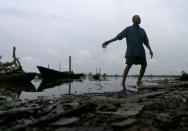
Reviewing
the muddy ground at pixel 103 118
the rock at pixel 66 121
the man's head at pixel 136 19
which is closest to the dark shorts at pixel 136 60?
the man's head at pixel 136 19

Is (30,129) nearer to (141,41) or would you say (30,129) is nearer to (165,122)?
(165,122)

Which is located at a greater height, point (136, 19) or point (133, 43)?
point (136, 19)

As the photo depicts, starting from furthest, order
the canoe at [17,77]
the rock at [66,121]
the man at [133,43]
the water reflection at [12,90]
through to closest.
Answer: the canoe at [17,77] < the water reflection at [12,90] < the man at [133,43] < the rock at [66,121]

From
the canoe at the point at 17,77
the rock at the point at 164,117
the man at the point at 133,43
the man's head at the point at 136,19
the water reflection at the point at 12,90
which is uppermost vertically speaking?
the man's head at the point at 136,19

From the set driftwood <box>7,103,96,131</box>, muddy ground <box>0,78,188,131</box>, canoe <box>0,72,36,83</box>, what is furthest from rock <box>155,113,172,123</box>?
canoe <box>0,72,36,83</box>

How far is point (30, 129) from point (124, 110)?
1505mm

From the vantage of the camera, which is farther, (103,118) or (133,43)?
(133,43)

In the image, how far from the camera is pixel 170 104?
6020mm

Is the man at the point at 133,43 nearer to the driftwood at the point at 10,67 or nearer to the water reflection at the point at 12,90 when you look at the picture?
the water reflection at the point at 12,90

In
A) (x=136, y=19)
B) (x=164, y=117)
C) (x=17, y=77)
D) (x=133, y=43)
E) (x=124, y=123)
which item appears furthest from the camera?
(x=17, y=77)

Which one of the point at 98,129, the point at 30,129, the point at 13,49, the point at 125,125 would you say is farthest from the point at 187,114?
the point at 13,49

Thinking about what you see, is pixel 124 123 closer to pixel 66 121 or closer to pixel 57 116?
pixel 66 121

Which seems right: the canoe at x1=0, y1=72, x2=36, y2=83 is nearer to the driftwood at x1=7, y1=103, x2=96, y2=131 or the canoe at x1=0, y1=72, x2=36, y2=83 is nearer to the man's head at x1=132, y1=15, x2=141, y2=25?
the man's head at x1=132, y1=15, x2=141, y2=25

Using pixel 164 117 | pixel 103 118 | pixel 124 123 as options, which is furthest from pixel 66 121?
pixel 164 117
